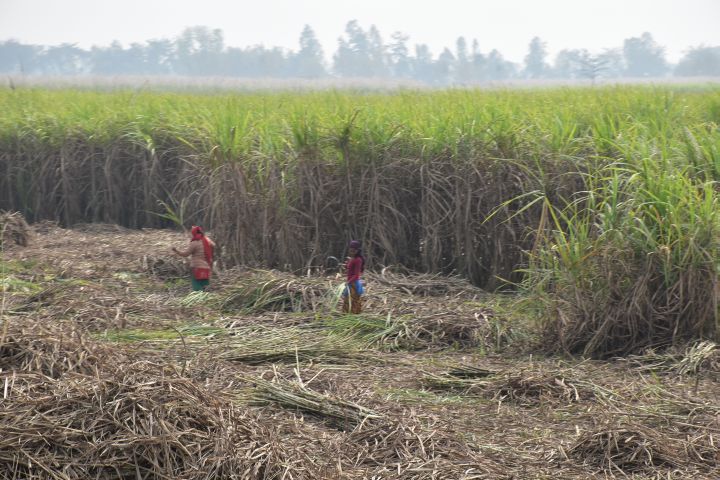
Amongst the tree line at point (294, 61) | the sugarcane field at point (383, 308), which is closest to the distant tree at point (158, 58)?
the tree line at point (294, 61)

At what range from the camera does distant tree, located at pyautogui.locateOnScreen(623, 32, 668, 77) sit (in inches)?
5482

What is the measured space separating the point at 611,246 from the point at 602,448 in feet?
6.57

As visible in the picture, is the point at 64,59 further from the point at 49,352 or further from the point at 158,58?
the point at 49,352

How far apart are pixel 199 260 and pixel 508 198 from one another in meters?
2.48

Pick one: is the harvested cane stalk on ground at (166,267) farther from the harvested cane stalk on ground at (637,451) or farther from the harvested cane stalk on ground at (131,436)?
the harvested cane stalk on ground at (637,451)

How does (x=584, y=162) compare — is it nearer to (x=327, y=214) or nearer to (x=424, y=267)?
(x=424, y=267)

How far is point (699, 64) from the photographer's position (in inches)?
4840

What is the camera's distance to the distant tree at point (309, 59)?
12575cm

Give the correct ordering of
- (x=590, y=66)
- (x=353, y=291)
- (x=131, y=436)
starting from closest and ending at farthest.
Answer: (x=131, y=436)
(x=353, y=291)
(x=590, y=66)

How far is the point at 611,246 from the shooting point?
19.6 feet

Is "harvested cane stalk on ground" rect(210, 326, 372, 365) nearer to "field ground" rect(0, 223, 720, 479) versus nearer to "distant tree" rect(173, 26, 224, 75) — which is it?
A: "field ground" rect(0, 223, 720, 479)

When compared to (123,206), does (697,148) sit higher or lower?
higher

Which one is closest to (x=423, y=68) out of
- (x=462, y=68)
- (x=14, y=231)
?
(x=462, y=68)

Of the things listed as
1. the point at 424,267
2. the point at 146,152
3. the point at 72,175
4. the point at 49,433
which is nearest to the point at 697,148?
the point at 424,267
